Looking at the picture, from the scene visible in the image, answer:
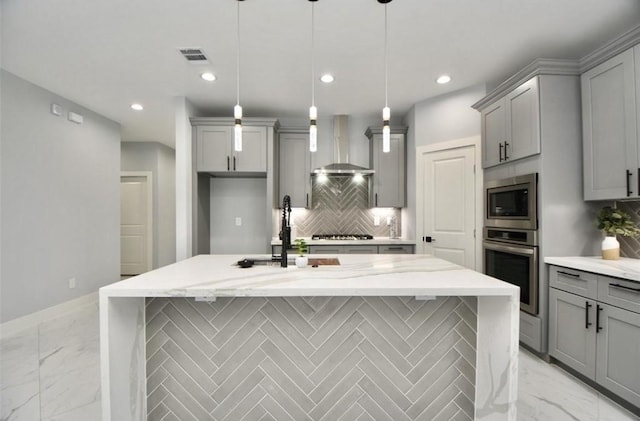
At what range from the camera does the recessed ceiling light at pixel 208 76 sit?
10.2ft

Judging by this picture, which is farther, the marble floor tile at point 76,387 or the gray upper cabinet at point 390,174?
the gray upper cabinet at point 390,174

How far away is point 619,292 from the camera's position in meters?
1.91

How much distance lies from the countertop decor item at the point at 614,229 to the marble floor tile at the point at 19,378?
4191mm

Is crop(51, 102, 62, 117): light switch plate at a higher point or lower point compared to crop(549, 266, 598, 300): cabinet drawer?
higher

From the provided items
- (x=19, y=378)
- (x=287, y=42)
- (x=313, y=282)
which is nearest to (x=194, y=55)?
(x=287, y=42)

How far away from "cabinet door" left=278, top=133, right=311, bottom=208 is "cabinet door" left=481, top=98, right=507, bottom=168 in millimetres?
2209

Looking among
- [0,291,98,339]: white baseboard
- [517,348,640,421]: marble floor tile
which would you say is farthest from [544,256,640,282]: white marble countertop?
[0,291,98,339]: white baseboard

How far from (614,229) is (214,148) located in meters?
4.10

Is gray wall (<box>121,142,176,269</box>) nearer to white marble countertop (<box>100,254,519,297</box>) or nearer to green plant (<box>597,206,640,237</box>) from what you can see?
white marble countertop (<box>100,254,519,297</box>)

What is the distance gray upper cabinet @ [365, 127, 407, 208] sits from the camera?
4180 millimetres

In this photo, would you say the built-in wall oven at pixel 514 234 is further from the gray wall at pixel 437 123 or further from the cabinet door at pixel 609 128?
the gray wall at pixel 437 123

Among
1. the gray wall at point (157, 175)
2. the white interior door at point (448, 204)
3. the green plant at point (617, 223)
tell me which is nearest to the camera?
the green plant at point (617, 223)

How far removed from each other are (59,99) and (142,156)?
7.48 feet

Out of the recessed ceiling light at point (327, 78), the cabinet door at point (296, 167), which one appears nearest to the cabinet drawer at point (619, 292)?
the recessed ceiling light at point (327, 78)
